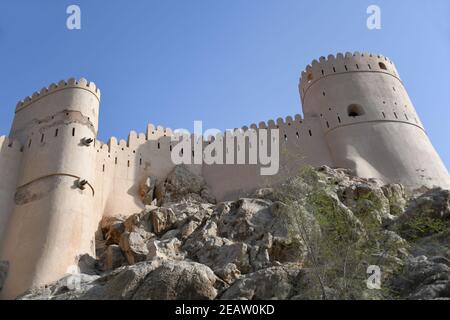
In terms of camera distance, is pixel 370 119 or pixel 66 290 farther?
pixel 370 119

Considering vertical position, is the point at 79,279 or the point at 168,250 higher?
the point at 168,250

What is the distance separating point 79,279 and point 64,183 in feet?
21.5

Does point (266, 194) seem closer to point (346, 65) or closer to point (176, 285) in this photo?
point (176, 285)

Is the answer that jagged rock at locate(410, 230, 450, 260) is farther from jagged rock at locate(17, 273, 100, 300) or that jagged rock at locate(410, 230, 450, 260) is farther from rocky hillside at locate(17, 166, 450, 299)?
jagged rock at locate(17, 273, 100, 300)

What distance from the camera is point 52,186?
21.5m

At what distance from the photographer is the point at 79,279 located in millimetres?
16172

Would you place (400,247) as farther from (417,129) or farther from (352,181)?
(417,129)

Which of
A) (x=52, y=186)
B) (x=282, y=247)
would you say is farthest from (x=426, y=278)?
(x=52, y=186)

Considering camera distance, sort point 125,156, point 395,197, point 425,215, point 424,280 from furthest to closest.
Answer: point 125,156
point 395,197
point 425,215
point 424,280

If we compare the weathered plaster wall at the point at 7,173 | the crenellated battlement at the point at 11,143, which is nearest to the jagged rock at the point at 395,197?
the weathered plaster wall at the point at 7,173

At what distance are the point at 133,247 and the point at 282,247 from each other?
600 centimetres
